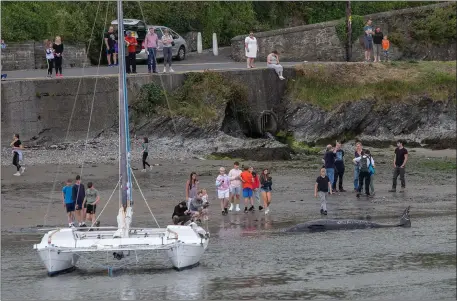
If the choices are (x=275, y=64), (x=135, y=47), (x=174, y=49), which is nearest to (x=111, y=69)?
(x=135, y=47)

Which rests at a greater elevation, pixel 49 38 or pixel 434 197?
pixel 49 38

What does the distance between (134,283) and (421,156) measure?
18093mm

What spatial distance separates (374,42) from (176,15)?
891 centimetres

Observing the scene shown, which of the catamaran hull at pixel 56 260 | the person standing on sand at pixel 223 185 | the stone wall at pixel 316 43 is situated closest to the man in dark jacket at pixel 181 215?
the person standing on sand at pixel 223 185

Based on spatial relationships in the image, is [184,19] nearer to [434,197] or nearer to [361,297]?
[434,197]

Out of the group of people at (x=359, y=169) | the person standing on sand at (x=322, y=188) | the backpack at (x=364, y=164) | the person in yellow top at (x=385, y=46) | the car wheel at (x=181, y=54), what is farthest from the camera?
the car wheel at (x=181, y=54)

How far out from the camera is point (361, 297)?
23234 mm

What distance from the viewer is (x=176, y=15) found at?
5122 cm

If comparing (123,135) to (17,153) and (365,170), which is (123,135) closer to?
(365,170)

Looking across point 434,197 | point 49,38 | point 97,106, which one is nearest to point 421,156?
point 434,197

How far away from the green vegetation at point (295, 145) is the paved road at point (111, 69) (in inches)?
122

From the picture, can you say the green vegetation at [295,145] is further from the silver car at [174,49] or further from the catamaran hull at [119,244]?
the catamaran hull at [119,244]

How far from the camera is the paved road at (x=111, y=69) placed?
138 feet

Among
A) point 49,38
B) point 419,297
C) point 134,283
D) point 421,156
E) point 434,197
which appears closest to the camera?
point 419,297
